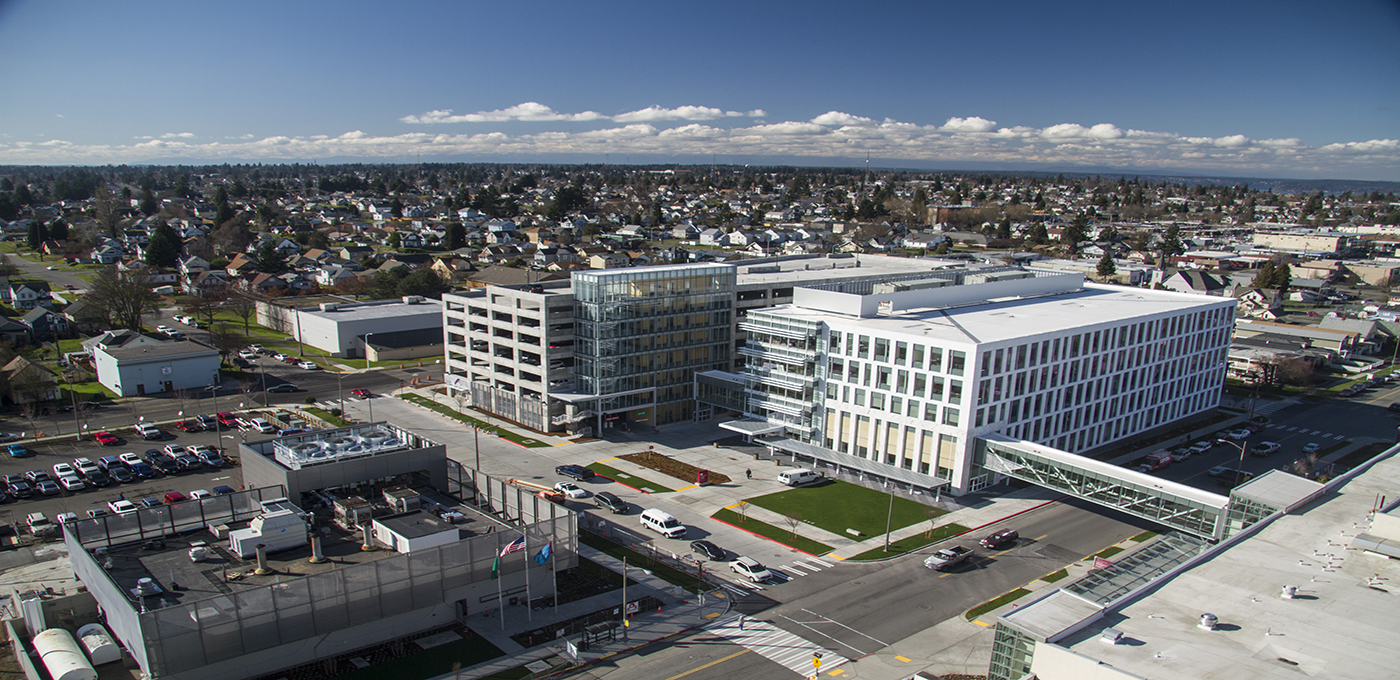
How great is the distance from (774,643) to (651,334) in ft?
146

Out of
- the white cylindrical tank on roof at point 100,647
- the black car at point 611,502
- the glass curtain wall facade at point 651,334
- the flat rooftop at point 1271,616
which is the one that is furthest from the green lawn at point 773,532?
the white cylindrical tank on roof at point 100,647

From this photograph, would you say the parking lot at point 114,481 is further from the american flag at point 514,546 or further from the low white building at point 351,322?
the low white building at point 351,322

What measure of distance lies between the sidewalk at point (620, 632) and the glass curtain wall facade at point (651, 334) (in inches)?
1270

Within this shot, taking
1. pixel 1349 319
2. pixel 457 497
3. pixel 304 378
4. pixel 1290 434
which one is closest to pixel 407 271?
pixel 304 378

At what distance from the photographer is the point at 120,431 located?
79750 millimetres

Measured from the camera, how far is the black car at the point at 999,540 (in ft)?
182

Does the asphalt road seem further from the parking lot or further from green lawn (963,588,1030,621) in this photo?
the parking lot

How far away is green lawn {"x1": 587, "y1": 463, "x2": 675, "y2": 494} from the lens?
221 ft

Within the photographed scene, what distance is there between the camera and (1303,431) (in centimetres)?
8638

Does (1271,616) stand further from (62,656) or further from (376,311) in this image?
(376,311)

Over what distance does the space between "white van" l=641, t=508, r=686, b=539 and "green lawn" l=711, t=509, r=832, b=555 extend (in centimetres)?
424

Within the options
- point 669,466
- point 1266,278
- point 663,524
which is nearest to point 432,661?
point 663,524

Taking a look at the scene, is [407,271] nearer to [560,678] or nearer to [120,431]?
[120,431]

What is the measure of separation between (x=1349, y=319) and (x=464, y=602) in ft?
480
